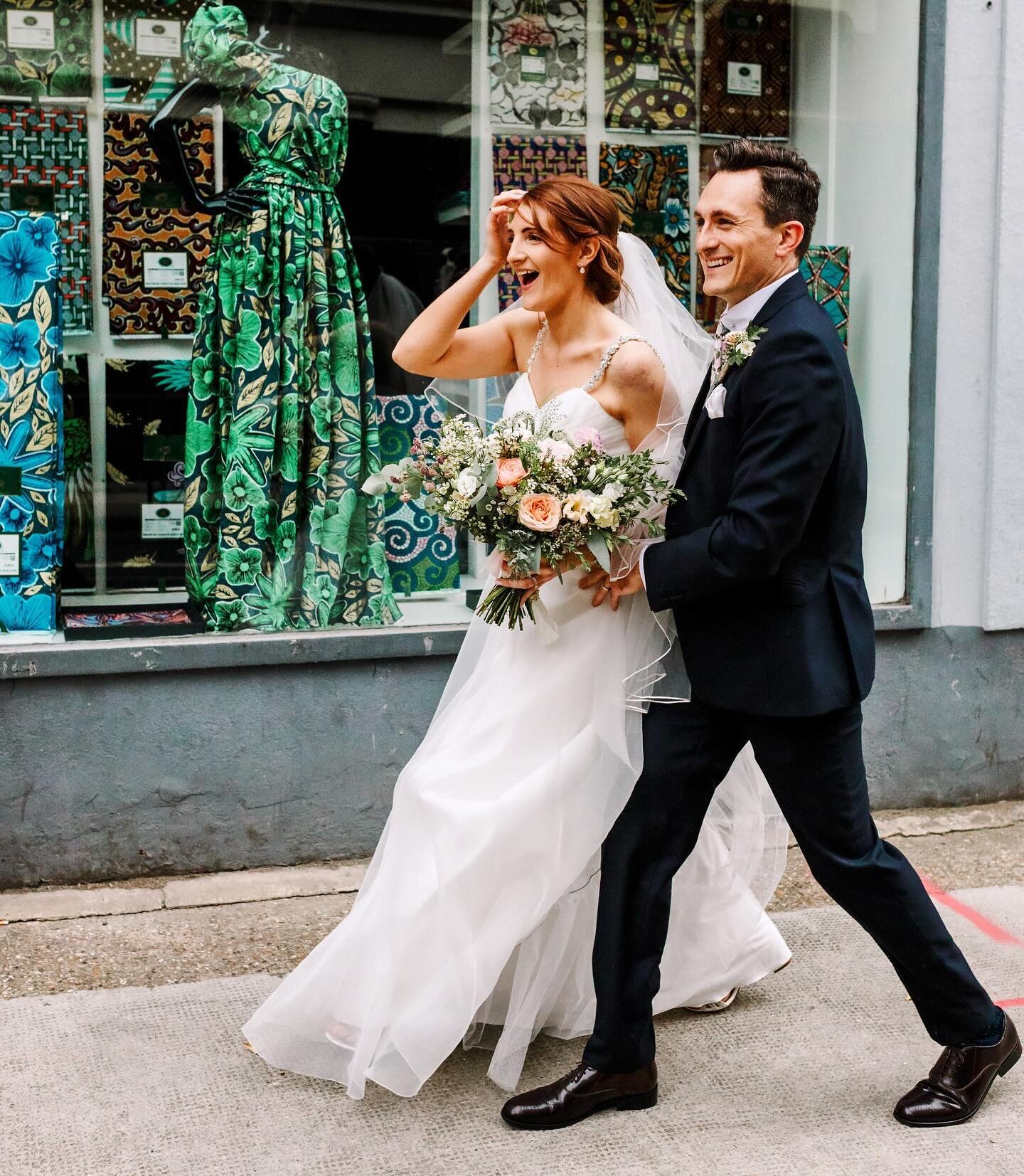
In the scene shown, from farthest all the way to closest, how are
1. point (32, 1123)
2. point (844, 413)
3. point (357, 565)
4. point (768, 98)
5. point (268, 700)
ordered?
point (768, 98) < point (357, 565) < point (268, 700) < point (32, 1123) < point (844, 413)

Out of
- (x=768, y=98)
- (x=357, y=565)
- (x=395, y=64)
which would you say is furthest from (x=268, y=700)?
(x=768, y=98)

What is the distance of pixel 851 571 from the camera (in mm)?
3016

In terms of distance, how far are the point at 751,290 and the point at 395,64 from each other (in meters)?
2.46

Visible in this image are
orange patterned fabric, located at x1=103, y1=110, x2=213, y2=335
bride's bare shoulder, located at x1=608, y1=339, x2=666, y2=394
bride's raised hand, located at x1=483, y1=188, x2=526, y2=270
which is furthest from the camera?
orange patterned fabric, located at x1=103, y1=110, x2=213, y2=335

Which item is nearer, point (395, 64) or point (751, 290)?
point (751, 290)

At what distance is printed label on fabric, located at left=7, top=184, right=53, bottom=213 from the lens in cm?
471

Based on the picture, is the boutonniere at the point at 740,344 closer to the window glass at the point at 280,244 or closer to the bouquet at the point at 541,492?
the bouquet at the point at 541,492

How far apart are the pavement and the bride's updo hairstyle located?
1936 mm

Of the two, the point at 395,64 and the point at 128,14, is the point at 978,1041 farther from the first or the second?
the point at 128,14

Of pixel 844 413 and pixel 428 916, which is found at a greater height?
pixel 844 413

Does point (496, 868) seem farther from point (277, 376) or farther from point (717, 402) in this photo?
point (277, 376)

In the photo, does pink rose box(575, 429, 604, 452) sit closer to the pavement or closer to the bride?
the bride

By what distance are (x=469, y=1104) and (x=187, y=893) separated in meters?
1.61

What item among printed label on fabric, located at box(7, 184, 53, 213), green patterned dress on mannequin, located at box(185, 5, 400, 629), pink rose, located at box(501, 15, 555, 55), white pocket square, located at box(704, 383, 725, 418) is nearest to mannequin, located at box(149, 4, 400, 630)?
green patterned dress on mannequin, located at box(185, 5, 400, 629)
